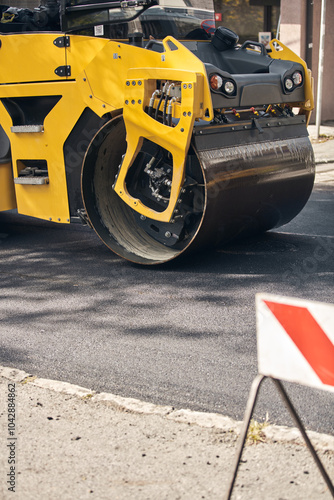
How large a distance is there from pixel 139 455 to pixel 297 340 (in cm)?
105

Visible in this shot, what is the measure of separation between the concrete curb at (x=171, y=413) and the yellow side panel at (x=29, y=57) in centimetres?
311

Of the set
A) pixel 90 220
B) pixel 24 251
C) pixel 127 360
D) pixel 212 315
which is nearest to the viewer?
pixel 127 360

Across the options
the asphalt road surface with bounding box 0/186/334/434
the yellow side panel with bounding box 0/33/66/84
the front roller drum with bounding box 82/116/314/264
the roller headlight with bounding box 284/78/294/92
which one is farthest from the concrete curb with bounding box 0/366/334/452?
the roller headlight with bounding box 284/78/294/92

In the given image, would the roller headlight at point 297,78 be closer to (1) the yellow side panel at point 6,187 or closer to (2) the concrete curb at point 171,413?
(1) the yellow side panel at point 6,187

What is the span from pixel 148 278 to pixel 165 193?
0.70 meters

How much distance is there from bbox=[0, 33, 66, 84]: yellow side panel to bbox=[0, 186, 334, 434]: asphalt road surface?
1592mm

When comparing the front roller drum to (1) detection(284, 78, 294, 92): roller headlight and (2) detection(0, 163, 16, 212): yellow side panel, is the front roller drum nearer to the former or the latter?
(1) detection(284, 78, 294, 92): roller headlight

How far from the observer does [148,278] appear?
6.01 metres

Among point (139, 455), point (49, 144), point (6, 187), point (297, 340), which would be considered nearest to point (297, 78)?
point (49, 144)

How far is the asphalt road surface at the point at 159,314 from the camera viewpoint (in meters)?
3.88

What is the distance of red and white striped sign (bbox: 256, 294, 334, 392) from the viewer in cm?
239

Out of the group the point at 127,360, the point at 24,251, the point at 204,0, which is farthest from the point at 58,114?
the point at 127,360

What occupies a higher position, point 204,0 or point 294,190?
point 204,0

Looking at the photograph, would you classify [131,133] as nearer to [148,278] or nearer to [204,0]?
[148,278]
